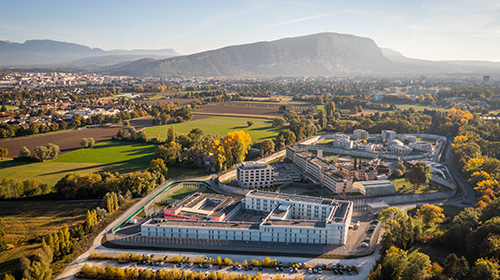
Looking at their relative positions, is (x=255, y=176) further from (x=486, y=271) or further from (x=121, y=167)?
(x=486, y=271)

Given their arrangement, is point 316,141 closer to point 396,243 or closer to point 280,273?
point 396,243

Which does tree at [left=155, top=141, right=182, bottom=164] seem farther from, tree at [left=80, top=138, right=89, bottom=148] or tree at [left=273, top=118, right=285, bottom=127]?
tree at [left=273, top=118, right=285, bottom=127]

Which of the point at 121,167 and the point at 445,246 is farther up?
the point at 121,167

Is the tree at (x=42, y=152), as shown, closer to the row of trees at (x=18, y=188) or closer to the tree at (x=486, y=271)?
the row of trees at (x=18, y=188)

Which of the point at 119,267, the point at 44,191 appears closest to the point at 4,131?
the point at 44,191

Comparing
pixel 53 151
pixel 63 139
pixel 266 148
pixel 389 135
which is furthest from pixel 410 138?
pixel 63 139
